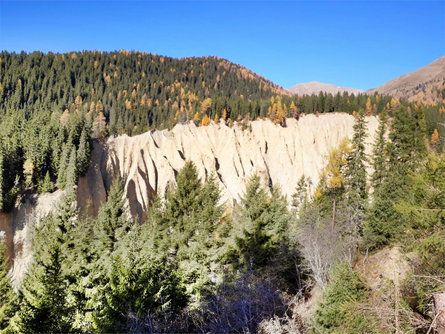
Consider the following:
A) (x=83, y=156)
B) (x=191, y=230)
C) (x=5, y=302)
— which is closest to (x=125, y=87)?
(x=83, y=156)

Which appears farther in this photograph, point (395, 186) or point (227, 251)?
point (395, 186)

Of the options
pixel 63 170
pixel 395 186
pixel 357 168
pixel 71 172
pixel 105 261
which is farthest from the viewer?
pixel 63 170

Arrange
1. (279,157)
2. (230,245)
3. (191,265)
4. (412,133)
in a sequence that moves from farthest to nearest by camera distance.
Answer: (279,157) < (412,133) < (230,245) < (191,265)

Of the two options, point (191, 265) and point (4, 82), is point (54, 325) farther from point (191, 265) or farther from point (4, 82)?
point (4, 82)

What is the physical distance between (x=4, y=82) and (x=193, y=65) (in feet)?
306

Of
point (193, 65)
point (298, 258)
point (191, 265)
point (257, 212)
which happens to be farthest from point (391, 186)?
point (193, 65)

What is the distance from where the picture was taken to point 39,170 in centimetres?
4003

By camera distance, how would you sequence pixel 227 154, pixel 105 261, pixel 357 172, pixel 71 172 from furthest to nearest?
pixel 227 154 → pixel 71 172 → pixel 357 172 → pixel 105 261

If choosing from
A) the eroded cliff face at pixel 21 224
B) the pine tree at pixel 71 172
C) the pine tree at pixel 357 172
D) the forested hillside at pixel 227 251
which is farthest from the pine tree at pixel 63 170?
the pine tree at pixel 357 172

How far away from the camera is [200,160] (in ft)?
202

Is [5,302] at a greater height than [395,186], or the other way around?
[395,186]

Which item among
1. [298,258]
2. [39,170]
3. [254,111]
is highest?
[254,111]

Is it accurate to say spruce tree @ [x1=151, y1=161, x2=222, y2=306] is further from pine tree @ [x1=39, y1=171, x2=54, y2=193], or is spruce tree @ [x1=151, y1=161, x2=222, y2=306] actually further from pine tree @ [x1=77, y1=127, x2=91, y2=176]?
pine tree @ [x1=77, y1=127, x2=91, y2=176]

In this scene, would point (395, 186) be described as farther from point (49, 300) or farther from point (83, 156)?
point (83, 156)
